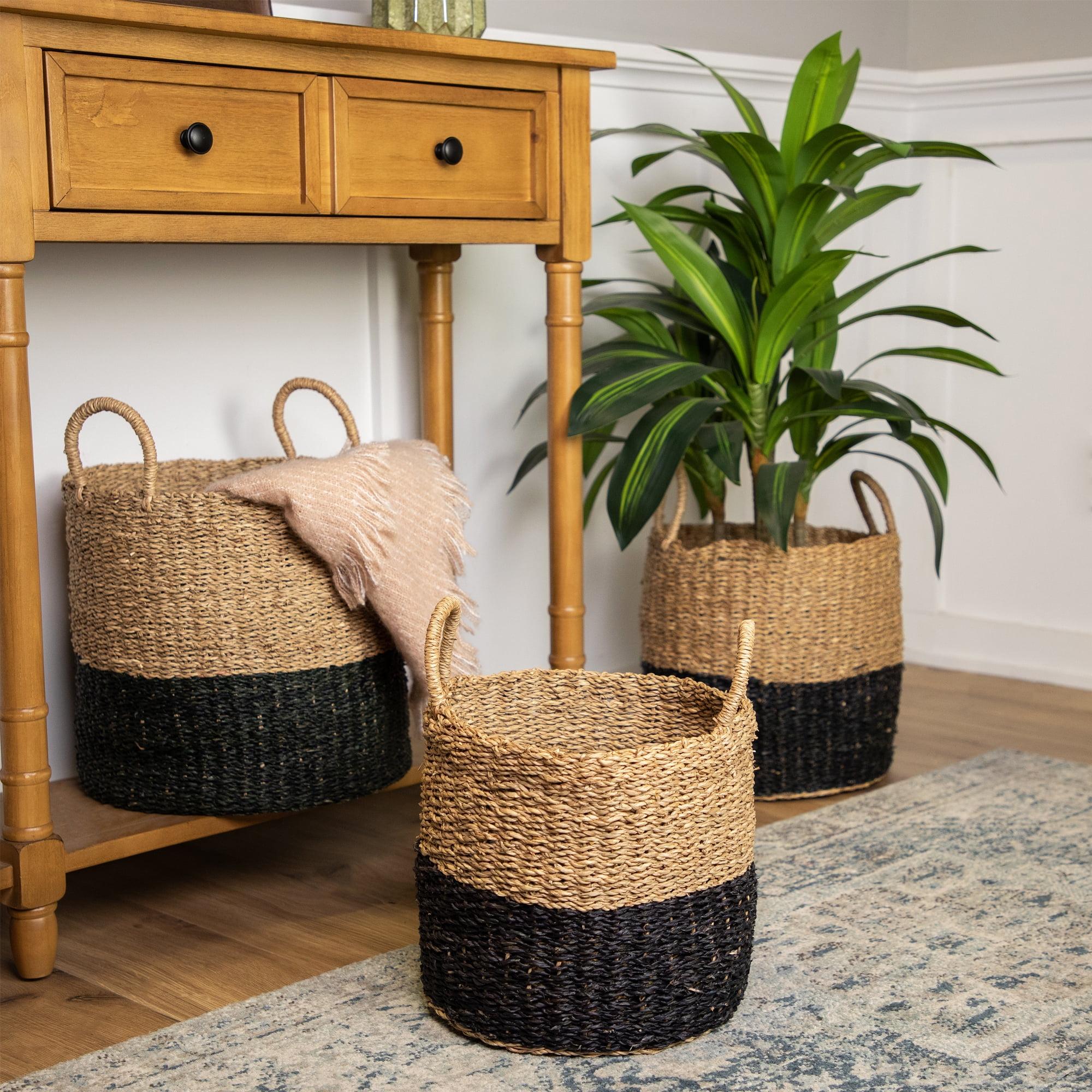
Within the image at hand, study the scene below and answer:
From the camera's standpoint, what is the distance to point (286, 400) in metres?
1.83

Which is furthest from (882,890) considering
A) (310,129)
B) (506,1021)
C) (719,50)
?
(719,50)

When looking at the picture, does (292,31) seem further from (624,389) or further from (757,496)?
(757,496)

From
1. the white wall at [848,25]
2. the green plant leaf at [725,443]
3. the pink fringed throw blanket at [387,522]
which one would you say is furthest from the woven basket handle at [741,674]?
the white wall at [848,25]

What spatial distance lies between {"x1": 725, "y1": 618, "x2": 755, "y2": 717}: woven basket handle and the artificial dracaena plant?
0.45 meters

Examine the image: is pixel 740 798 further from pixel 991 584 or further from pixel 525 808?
pixel 991 584

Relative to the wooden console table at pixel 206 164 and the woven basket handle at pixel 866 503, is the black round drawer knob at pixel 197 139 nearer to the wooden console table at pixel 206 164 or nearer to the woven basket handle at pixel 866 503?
the wooden console table at pixel 206 164

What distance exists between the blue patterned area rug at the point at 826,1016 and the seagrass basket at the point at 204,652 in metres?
0.26

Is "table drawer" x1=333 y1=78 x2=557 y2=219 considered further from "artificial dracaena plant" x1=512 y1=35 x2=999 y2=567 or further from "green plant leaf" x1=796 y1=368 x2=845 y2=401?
"green plant leaf" x1=796 y1=368 x2=845 y2=401

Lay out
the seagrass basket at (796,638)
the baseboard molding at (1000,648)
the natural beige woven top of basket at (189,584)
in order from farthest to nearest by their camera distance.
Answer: the baseboard molding at (1000,648)
the seagrass basket at (796,638)
the natural beige woven top of basket at (189,584)

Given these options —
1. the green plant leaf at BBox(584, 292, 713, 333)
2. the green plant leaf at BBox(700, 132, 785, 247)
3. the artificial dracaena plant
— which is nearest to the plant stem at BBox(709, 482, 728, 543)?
the artificial dracaena plant

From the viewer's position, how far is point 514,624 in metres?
2.28

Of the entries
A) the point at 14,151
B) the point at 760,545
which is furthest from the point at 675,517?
the point at 14,151

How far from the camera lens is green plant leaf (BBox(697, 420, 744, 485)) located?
1.83 meters

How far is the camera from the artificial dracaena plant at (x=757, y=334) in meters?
1.83
